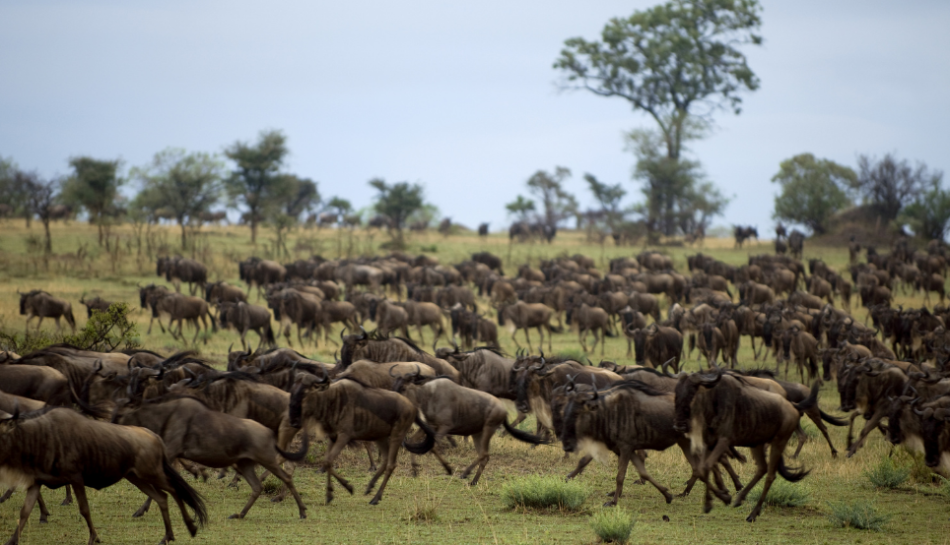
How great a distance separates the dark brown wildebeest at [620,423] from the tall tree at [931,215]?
4133cm

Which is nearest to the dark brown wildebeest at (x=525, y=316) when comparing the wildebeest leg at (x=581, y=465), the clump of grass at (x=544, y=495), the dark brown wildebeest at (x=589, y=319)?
the dark brown wildebeest at (x=589, y=319)

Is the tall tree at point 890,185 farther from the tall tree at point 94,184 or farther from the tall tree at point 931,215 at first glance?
the tall tree at point 94,184

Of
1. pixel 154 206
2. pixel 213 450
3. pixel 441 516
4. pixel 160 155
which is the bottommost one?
pixel 441 516

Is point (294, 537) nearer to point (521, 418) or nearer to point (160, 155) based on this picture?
point (521, 418)

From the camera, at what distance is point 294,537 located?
6715 millimetres

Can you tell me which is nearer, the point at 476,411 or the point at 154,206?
the point at 476,411

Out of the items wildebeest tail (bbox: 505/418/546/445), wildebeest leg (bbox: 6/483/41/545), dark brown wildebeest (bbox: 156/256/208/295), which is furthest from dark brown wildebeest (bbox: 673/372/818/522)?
dark brown wildebeest (bbox: 156/256/208/295)

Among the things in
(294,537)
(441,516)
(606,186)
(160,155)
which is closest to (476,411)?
(441,516)

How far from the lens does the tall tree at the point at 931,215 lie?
43.4 meters

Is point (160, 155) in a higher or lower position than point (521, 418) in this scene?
higher

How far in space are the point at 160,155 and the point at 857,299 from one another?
33751 mm

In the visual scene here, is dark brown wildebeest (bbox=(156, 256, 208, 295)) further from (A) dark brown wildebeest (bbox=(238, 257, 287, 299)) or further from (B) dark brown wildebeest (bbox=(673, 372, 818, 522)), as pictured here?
(B) dark brown wildebeest (bbox=(673, 372, 818, 522))

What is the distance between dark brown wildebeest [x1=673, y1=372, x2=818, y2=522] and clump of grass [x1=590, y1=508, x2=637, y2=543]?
4.16 feet

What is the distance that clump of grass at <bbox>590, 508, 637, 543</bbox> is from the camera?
6.49 meters
